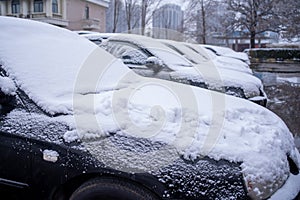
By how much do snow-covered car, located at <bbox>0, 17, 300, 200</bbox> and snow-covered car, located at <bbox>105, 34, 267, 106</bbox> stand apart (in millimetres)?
2279

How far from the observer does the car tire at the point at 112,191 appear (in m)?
1.73

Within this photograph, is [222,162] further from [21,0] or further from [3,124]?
[21,0]

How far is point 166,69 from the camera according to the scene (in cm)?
485

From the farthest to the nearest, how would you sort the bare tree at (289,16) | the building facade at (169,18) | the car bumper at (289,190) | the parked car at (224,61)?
the building facade at (169,18)
the bare tree at (289,16)
the parked car at (224,61)
the car bumper at (289,190)

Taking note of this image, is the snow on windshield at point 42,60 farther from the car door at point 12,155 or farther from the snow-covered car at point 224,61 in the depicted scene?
the snow-covered car at point 224,61

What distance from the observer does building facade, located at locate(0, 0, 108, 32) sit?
25797 millimetres

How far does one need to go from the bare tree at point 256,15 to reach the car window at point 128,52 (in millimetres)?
21290

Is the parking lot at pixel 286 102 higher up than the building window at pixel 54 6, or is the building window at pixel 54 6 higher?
the building window at pixel 54 6

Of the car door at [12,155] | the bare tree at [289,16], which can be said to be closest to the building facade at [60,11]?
the bare tree at [289,16]

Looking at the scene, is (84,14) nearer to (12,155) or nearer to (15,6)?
(15,6)

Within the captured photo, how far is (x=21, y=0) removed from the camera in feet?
88.3

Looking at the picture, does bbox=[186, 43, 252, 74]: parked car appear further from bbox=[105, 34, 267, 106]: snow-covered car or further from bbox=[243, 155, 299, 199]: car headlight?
bbox=[243, 155, 299, 199]: car headlight

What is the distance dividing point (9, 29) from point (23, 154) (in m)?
1.21

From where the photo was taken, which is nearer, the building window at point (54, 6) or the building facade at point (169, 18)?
the building window at point (54, 6)
